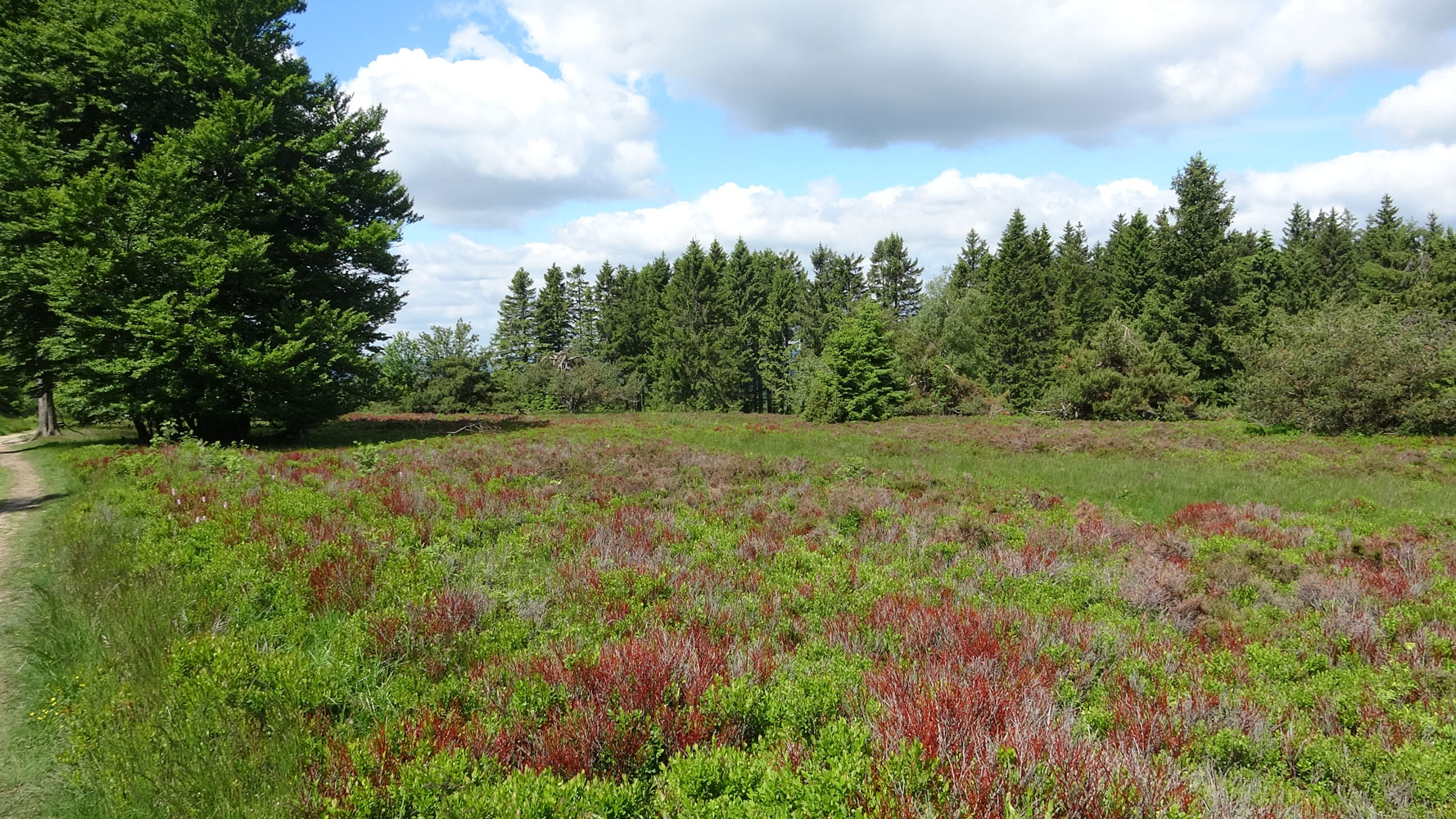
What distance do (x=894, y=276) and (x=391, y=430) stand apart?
5662cm

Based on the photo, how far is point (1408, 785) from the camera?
10.5 feet

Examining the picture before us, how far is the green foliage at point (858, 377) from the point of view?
37969mm

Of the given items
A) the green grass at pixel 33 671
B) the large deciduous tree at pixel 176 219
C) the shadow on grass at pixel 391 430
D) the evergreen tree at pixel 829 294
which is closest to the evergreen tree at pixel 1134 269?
the evergreen tree at pixel 829 294

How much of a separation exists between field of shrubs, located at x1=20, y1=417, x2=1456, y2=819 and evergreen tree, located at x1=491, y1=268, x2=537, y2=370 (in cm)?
6605

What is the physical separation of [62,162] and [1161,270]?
5655 centimetres

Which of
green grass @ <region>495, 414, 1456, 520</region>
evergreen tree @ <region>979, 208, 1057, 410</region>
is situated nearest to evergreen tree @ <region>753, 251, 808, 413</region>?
evergreen tree @ <region>979, 208, 1057, 410</region>

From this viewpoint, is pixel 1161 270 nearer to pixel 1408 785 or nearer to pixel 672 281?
pixel 672 281

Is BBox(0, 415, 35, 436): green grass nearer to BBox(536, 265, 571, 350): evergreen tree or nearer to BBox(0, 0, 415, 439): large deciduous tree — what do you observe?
BBox(0, 0, 415, 439): large deciduous tree

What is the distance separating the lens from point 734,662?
4.29m

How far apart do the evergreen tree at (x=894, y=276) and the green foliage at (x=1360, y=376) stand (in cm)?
4378

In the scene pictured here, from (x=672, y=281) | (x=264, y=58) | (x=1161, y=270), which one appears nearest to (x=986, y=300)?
(x=1161, y=270)

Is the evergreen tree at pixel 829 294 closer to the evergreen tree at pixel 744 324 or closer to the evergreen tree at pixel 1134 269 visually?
the evergreen tree at pixel 744 324

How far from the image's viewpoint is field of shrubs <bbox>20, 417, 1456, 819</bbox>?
2.99m

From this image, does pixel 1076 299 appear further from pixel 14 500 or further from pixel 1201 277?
pixel 14 500
